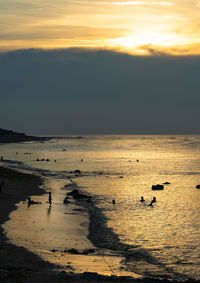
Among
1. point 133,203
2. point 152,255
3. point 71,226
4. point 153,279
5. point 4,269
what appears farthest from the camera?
point 133,203

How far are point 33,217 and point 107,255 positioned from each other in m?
10.8

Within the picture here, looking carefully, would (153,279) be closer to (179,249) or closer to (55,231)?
(179,249)

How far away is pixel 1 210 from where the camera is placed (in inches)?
1358

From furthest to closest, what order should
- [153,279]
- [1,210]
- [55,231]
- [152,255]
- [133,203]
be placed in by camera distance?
1. [133,203]
2. [1,210]
3. [55,231]
4. [152,255]
5. [153,279]

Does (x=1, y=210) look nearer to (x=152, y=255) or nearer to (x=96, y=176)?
(x=152, y=255)

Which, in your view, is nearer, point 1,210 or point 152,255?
point 152,255

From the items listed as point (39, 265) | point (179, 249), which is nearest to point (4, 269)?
point (39, 265)

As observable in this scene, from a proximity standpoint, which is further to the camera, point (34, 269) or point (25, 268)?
point (34, 269)

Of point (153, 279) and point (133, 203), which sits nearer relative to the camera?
point (153, 279)

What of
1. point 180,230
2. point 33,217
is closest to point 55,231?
point 33,217

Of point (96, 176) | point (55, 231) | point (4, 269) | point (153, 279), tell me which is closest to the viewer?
point (4, 269)

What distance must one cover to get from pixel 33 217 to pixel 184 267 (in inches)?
565

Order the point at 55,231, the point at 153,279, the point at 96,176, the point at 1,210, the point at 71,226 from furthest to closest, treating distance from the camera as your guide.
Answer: the point at 96,176 < the point at 1,210 < the point at 71,226 < the point at 55,231 < the point at 153,279

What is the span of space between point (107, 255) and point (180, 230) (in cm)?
970
